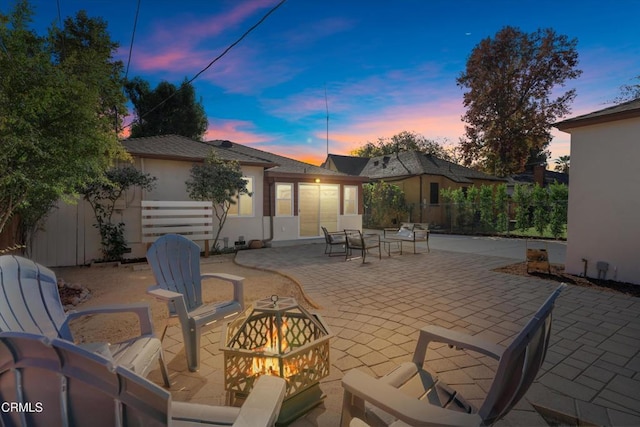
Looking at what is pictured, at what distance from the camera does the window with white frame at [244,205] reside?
10.4 m

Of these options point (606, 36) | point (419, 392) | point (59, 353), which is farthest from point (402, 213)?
point (59, 353)

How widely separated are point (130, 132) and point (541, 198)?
2411cm

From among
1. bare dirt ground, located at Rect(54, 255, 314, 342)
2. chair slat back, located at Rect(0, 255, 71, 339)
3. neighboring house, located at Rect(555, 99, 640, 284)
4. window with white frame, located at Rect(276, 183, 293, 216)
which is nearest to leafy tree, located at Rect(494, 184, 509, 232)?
neighboring house, located at Rect(555, 99, 640, 284)

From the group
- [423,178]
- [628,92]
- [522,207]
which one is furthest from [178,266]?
[628,92]

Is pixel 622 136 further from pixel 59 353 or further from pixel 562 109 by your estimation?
pixel 562 109

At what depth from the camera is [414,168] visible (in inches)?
787

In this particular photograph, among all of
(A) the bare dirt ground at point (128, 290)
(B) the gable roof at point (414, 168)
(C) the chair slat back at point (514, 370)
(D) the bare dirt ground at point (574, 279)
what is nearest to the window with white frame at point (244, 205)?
(A) the bare dirt ground at point (128, 290)

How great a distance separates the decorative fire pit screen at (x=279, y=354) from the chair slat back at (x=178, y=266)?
1.27 meters

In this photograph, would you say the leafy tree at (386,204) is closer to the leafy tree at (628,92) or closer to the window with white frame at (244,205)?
the window with white frame at (244,205)

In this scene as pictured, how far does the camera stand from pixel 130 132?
2056cm

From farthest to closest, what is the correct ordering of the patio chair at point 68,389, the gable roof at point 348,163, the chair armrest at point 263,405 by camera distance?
1. the gable roof at point 348,163
2. the chair armrest at point 263,405
3. the patio chair at point 68,389

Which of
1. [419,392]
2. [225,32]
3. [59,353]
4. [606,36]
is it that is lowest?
[419,392]

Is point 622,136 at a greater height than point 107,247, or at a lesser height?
greater

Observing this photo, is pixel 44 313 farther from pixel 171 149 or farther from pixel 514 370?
pixel 171 149
